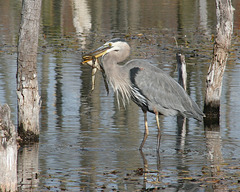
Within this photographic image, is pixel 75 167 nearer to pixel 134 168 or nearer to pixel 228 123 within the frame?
pixel 134 168

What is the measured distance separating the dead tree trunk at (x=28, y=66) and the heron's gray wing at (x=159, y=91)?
1.66 meters

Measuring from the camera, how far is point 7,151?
18.6ft

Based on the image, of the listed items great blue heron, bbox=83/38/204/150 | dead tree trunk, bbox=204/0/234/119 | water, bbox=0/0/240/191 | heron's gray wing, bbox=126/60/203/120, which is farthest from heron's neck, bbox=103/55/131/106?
dead tree trunk, bbox=204/0/234/119

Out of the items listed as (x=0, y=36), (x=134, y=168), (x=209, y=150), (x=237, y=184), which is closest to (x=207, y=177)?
(x=237, y=184)

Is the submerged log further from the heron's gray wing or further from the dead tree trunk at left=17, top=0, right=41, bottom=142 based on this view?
the heron's gray wing

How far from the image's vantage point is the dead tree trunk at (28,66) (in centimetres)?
812

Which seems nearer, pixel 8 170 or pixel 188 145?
pixel 8 170

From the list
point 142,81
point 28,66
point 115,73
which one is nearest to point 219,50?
point 142,81

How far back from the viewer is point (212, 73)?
10.2 m

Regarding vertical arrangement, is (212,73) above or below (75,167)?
above

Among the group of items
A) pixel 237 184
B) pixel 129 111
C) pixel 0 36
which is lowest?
pixel 237 184

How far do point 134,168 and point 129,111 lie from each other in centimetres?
398

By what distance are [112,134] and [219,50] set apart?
2.41 meters

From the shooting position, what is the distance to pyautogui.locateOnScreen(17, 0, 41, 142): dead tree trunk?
8120mm
